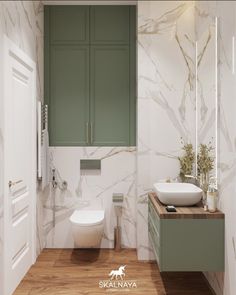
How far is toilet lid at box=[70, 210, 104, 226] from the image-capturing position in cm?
321

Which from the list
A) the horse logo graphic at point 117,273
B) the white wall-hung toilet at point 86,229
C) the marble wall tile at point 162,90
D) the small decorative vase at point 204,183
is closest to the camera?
the small decorative vase at point 204,183

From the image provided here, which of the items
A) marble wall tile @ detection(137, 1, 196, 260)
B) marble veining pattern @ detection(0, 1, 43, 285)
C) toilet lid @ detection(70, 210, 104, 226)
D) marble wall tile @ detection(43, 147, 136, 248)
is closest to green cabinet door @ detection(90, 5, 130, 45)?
marble wall tile @ detection(137, 1, 196, 260)

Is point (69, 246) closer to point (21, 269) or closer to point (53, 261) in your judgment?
point (53, 261)

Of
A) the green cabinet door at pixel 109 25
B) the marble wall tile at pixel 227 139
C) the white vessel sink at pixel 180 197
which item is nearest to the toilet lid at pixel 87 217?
the white vessel sink at pixel 180 197

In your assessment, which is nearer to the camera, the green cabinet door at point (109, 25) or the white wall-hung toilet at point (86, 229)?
the white wall-hung toilet at point (86, 229)

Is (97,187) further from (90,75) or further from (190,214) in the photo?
(190,214)

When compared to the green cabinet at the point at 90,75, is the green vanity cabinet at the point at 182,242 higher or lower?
lower

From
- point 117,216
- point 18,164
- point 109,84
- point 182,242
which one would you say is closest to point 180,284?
point 182,242

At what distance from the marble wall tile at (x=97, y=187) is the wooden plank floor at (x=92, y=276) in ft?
0.84

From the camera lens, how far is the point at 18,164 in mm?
2883

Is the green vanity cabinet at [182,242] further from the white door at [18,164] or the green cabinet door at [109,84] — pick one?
the green cabinet door at [109,84]

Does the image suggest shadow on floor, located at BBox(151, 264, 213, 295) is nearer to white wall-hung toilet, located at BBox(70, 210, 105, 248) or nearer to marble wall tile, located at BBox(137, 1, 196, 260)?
marble wall tile, located at BBox(137, 1, 196, 260)

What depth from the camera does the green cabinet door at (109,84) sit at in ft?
12.3

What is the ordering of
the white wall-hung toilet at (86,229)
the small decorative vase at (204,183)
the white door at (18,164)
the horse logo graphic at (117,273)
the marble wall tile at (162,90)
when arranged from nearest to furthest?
1. the white door at (18,164)
2. the small decorative vase at (204,183)
3. the horse logo graphic at (117,273)
4. the white wall-hung toilet at (86,229)
5. the marble wall tile at (162,90)
